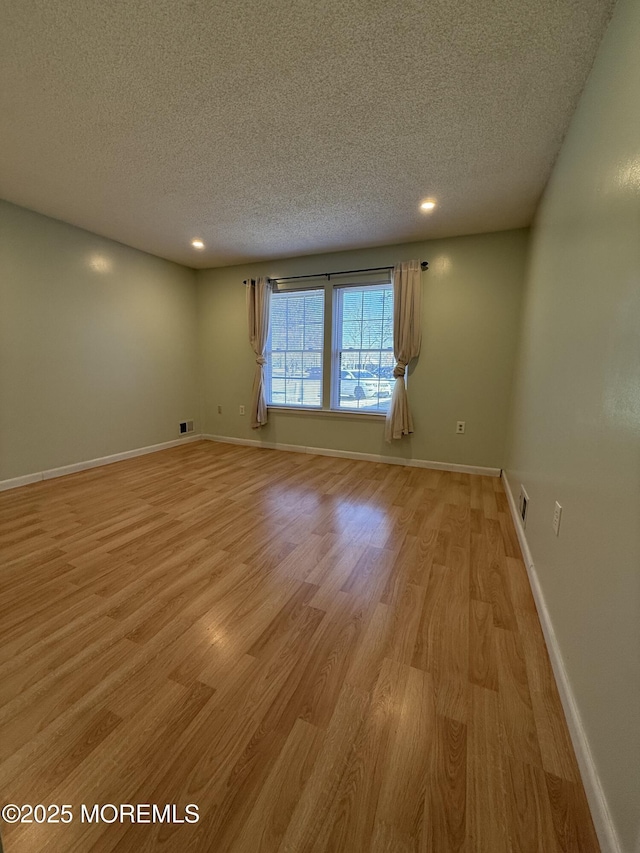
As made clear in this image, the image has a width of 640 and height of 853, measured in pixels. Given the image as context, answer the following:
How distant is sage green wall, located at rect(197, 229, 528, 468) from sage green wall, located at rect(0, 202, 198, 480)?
1.44m

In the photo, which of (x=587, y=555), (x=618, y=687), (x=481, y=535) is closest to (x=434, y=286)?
(x=481, y=535)

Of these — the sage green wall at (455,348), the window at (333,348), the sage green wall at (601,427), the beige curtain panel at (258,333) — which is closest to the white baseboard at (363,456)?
the sage green wall at (455,348)

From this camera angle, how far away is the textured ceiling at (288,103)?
1290 millimetres

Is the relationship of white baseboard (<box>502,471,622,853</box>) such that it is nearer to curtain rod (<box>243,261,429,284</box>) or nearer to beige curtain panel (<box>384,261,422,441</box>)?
beige curtain panel (<box>384,261,422,441</box>)

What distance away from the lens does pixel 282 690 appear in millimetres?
1168

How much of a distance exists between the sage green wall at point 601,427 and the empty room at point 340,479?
0.05ft

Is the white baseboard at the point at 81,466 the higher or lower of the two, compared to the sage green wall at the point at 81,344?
lower

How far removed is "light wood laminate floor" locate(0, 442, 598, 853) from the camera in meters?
0.83

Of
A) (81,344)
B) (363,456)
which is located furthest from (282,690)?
(81,344)

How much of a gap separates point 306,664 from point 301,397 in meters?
3.45

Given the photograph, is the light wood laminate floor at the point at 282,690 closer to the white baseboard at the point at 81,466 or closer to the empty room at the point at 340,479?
the empty room at the point at 340,479

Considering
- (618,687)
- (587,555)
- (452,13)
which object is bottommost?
(618,687)

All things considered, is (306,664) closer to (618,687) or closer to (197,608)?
(197,608)

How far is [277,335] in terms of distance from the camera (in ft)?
14.8
